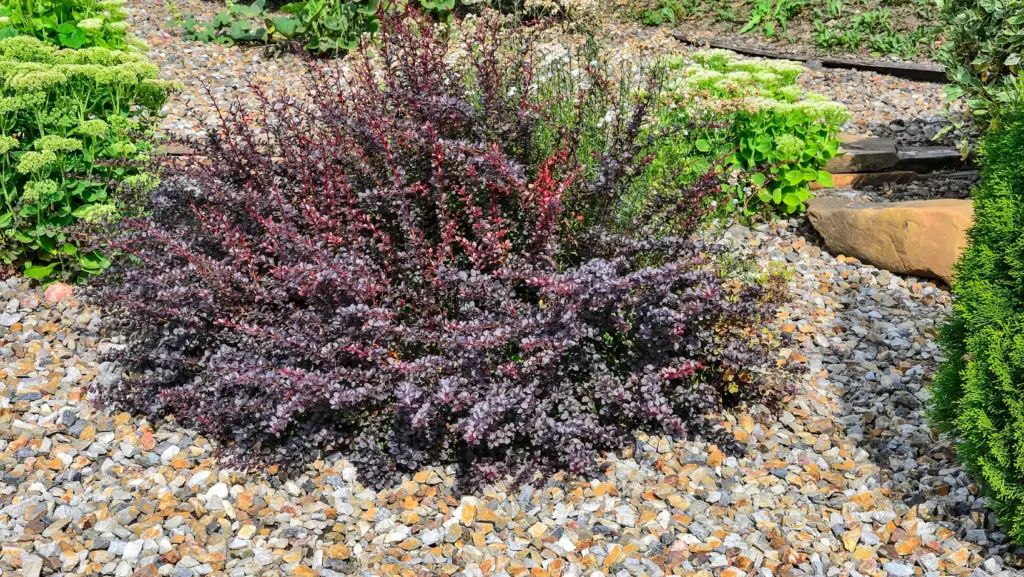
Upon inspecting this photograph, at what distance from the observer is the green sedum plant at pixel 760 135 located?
455 cm

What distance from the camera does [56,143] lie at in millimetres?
3908

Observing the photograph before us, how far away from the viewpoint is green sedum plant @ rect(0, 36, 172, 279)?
397 cm

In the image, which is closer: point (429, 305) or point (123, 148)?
point (429, 305)

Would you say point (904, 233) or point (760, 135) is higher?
point (760, 135)

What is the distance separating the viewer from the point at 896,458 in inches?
125

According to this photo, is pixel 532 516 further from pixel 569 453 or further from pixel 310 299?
pixel 310 299

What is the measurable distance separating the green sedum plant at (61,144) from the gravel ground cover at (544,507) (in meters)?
0.87

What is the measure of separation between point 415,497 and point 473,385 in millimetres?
449

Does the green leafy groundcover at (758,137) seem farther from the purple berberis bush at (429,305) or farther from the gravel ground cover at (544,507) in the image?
the gravel ground cover at (544,507)

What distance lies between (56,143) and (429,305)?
2.01 m

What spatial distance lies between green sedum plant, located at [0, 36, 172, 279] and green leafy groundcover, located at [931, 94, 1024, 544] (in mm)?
3462

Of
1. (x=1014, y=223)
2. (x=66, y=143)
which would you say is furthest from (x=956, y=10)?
(x=66, y=143)

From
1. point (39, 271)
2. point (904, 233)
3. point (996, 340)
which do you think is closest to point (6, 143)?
point (39, 271)

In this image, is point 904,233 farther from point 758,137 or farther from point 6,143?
point 6,143
